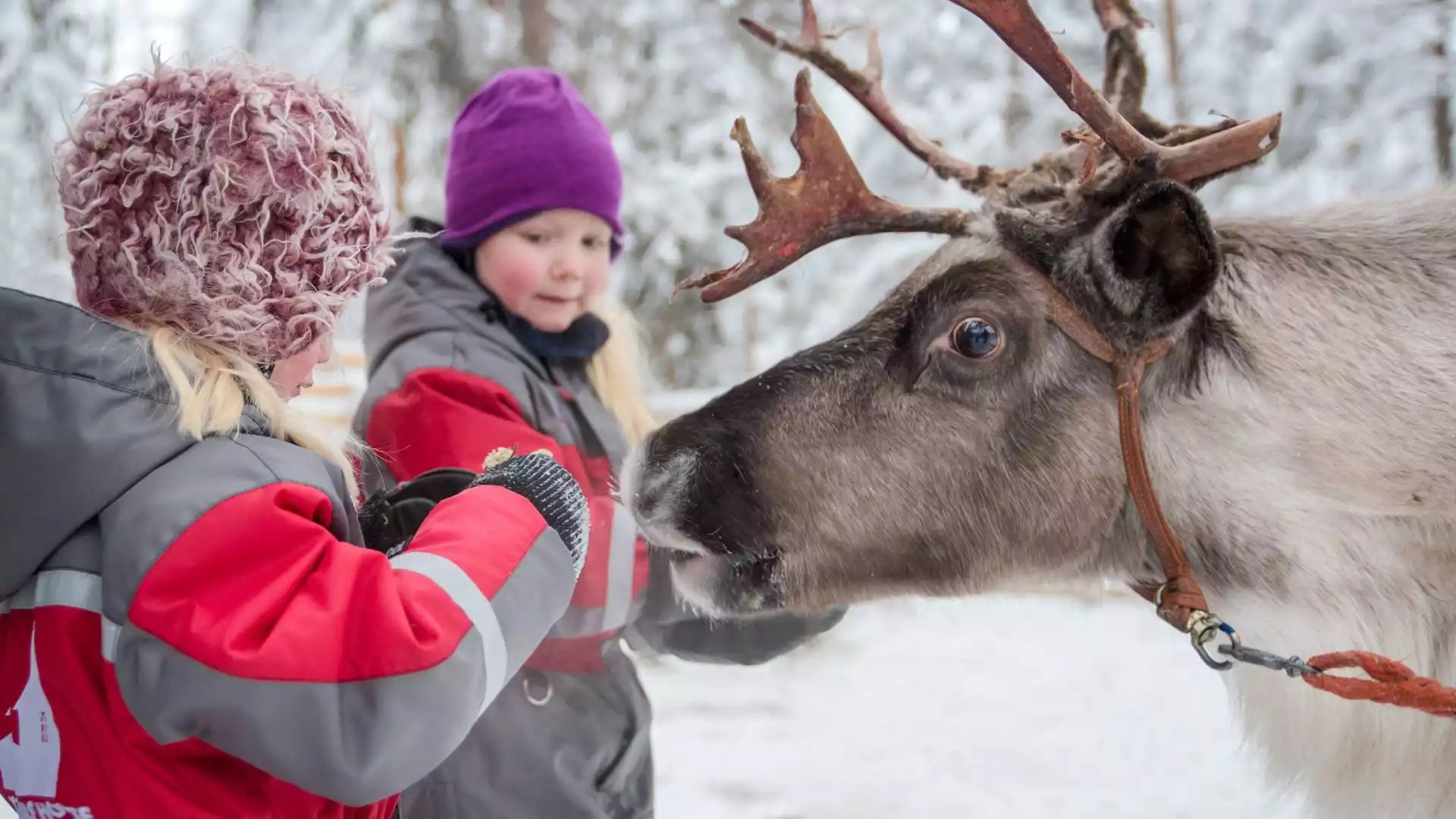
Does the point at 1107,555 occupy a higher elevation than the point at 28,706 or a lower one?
higher

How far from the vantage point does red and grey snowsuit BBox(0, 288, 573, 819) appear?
975 millimetres

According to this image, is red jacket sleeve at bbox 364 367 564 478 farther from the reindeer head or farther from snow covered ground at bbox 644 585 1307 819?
snow covered ground at bbox 644 585 1307 819

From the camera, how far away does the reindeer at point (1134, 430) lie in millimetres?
1446

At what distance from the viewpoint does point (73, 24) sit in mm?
3635

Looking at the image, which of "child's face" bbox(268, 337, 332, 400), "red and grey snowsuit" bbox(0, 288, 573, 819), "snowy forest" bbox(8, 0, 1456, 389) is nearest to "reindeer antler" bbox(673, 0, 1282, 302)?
"child's face" bbox(268, 337, 332, 400)

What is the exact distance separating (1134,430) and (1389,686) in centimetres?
45

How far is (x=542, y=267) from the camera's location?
1912 mm

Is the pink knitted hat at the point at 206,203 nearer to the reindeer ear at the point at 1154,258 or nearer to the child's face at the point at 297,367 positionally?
the child's face at the point at 297,367

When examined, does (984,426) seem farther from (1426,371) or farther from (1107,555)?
(1426,371)

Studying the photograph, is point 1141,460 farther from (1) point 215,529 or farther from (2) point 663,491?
(1) point 215,529

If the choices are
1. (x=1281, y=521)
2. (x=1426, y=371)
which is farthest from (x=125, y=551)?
(x=1426, y=371)

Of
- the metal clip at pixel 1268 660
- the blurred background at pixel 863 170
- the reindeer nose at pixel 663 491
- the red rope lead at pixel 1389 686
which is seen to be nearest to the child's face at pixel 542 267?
the blurred background at pixel 863 170

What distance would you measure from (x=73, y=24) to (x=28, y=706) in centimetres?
342

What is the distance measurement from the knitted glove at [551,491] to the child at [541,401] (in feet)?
1.34
